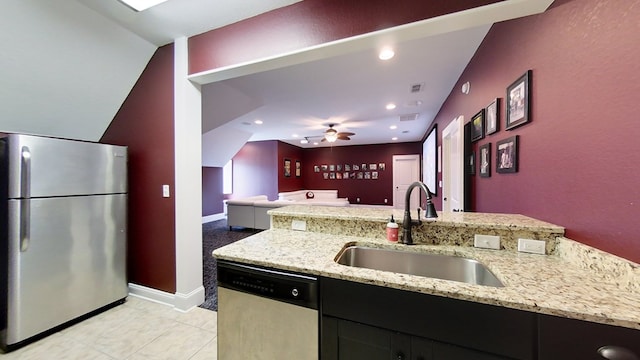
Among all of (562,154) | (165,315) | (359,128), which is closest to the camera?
(562,154)

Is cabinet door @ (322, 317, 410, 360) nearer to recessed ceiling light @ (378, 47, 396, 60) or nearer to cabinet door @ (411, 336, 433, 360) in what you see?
cabinet door @ (411, 336, 433, 360)

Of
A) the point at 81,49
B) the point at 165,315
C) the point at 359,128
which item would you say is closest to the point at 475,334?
the point at 165,315

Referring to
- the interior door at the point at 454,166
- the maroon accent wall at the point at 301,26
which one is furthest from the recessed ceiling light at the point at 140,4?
the interior door at the point at 454,166

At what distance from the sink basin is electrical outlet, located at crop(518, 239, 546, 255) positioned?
0.89ft

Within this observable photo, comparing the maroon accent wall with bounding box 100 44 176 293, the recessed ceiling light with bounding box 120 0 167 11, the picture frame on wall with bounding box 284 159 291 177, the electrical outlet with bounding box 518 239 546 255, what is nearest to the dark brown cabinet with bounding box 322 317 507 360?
the electrical outlet with bounding box 518 239 546 255

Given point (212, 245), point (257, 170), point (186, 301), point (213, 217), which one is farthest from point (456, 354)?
point (257, 170)

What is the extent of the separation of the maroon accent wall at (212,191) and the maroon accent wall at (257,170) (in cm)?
84

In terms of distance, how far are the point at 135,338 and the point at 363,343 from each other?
1.95 m

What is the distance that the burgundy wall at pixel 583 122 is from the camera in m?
0.82

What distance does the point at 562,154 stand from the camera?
1.13 meters

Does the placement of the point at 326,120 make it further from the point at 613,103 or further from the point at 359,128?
the point at 613,103

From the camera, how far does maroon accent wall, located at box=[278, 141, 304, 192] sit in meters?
7.62

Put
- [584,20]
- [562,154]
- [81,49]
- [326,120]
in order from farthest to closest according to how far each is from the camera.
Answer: [326,120]
[81,49]
[562,154]
[584,20]

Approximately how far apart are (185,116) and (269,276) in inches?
71.1
